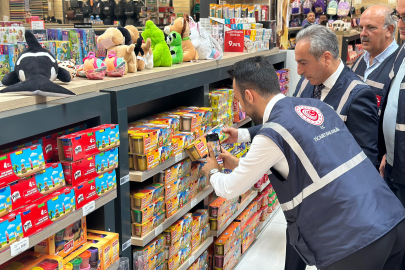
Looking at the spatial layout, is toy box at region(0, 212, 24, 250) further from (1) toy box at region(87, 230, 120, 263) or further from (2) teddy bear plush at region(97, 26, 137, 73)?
(2) teddy bear plush at region(97, 26, 137, 73)

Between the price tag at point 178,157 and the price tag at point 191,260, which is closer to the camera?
the price tag at point 178,157

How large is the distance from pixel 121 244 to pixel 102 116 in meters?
0.70

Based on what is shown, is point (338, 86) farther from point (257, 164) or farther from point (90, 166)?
point (90, 166)

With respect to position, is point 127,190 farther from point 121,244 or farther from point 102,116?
point 102,116

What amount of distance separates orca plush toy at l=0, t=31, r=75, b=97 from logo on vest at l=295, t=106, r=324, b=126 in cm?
99

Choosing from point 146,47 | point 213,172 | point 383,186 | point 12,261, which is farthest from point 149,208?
point 383,186

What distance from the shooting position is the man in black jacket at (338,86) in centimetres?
241

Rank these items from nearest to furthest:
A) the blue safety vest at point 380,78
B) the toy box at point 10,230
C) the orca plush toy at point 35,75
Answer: the toy box at point 10,230
the orca plush toy at point 35,75
the blue safety vest at point 380,78

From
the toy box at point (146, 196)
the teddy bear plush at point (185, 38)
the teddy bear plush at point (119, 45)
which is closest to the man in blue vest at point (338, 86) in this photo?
the teddy bear plush at point (185, 38)

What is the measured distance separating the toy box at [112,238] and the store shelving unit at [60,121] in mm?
37

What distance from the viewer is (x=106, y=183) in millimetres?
1929

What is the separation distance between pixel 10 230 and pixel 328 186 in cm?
125

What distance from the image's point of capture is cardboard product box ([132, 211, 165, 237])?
7.40ft

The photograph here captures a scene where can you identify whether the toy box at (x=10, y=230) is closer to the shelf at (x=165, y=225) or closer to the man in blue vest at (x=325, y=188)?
the shelf at (x=165, y=225)
